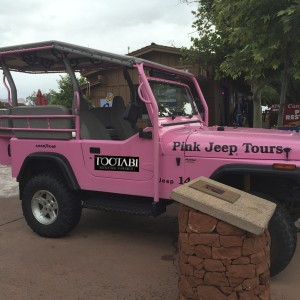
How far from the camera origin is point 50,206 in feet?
16.0

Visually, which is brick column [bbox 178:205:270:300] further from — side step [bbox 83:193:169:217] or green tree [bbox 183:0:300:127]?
green tree [bbox 183:0:300:127]

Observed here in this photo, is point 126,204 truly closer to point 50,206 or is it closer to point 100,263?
point 100,263

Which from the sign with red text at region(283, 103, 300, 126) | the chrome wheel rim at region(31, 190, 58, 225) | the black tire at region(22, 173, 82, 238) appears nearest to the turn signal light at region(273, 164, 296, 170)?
the black tire at region(22, 173, 82, 238)

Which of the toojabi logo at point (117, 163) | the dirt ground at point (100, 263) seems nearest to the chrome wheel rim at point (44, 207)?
the dirt ground at point (100, 263)

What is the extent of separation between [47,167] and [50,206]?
0.49 m

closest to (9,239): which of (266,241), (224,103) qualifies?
(266,241)

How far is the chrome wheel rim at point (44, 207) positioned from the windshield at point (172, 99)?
170 centimetres

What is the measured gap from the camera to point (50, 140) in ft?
15.6

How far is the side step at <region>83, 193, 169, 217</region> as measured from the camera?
414 centimetres

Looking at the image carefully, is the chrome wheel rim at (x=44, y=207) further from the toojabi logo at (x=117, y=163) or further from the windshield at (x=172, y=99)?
the windshield at (x=172, y=99)

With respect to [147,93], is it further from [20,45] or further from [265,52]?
[265,52]

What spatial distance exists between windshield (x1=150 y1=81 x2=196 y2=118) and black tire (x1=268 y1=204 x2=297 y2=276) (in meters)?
1.84

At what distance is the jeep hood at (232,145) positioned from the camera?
359 cm

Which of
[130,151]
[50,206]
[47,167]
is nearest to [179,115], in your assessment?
[130,151]
